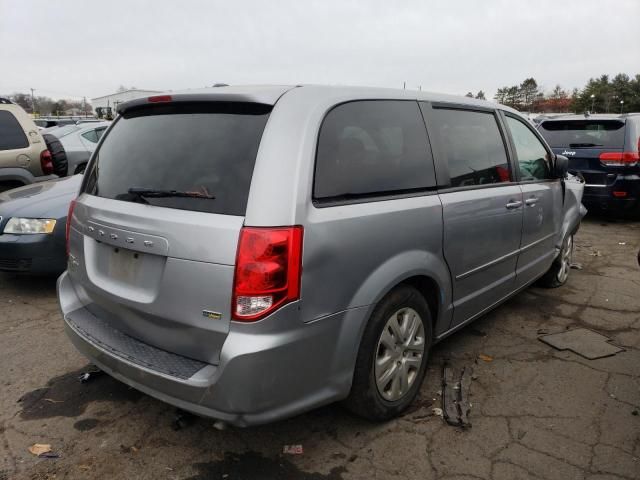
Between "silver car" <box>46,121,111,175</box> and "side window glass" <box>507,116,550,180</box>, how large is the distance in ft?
24.7

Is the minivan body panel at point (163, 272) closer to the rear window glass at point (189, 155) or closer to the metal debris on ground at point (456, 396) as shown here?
the rear window glass at point (189, 155)

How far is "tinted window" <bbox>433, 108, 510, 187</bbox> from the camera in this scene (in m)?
3.04

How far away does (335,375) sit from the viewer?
229cm

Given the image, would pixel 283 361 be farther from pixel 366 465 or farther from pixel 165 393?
pixel 366 465

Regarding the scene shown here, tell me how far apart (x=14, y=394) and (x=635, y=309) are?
16.2 ft

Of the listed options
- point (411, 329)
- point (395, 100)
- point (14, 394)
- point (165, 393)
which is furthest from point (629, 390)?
point (14, 394)

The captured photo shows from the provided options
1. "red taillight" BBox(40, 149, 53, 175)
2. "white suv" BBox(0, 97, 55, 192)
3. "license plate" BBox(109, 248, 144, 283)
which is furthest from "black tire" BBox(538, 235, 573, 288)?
"red taillight" BBox(40, 149, 53, 175)

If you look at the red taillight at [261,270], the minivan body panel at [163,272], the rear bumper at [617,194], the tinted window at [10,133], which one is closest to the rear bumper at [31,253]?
the minivan body panel at [163,272]

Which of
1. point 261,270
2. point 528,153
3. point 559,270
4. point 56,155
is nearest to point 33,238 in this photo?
point 56,155

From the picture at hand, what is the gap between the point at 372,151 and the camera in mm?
2541

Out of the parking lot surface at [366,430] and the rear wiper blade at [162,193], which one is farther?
the parking lot surface at [366,430]

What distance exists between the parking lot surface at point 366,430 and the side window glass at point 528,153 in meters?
1.34

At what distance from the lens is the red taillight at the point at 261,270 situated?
78.2 inches

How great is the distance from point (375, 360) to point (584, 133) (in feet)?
23.4
